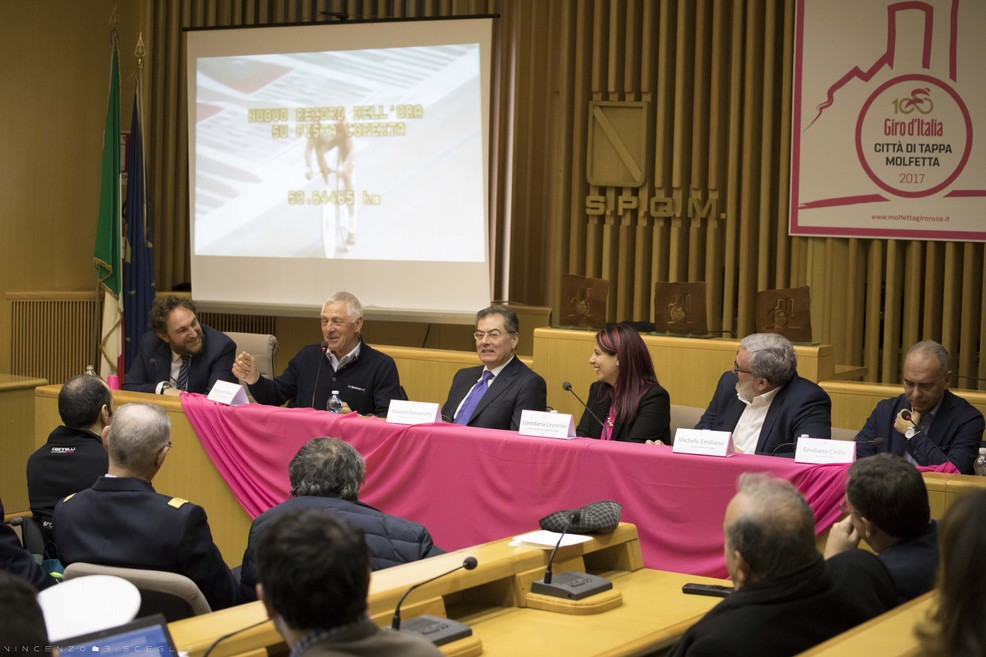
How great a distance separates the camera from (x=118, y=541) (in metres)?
2.92

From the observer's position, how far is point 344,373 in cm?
538

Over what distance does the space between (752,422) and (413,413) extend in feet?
4.21

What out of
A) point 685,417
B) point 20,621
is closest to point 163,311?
point 685,417

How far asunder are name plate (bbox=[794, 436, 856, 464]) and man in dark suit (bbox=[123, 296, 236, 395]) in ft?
9.39

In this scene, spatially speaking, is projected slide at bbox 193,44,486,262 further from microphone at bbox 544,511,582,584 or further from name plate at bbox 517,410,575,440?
microphone at bbox 544,511,582,584

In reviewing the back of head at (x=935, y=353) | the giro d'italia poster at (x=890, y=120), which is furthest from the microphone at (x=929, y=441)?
the giro d'italia poster at (x=890, y=120)

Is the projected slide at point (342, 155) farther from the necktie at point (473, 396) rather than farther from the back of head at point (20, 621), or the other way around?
the back of head at point (20, 621)

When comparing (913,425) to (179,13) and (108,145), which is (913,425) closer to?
(108,145)

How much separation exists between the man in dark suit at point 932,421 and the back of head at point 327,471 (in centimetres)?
193

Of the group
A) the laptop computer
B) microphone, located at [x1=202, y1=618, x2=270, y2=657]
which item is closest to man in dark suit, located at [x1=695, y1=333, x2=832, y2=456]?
microphone, located at [x1=202, y1=618, x2=270, y2=657]

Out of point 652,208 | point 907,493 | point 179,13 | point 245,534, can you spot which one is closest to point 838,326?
point 652,208

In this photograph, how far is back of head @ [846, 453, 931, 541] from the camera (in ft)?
8.71

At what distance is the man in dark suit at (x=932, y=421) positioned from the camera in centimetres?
415

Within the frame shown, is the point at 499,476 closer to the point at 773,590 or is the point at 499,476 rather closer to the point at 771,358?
the point at 771,358
